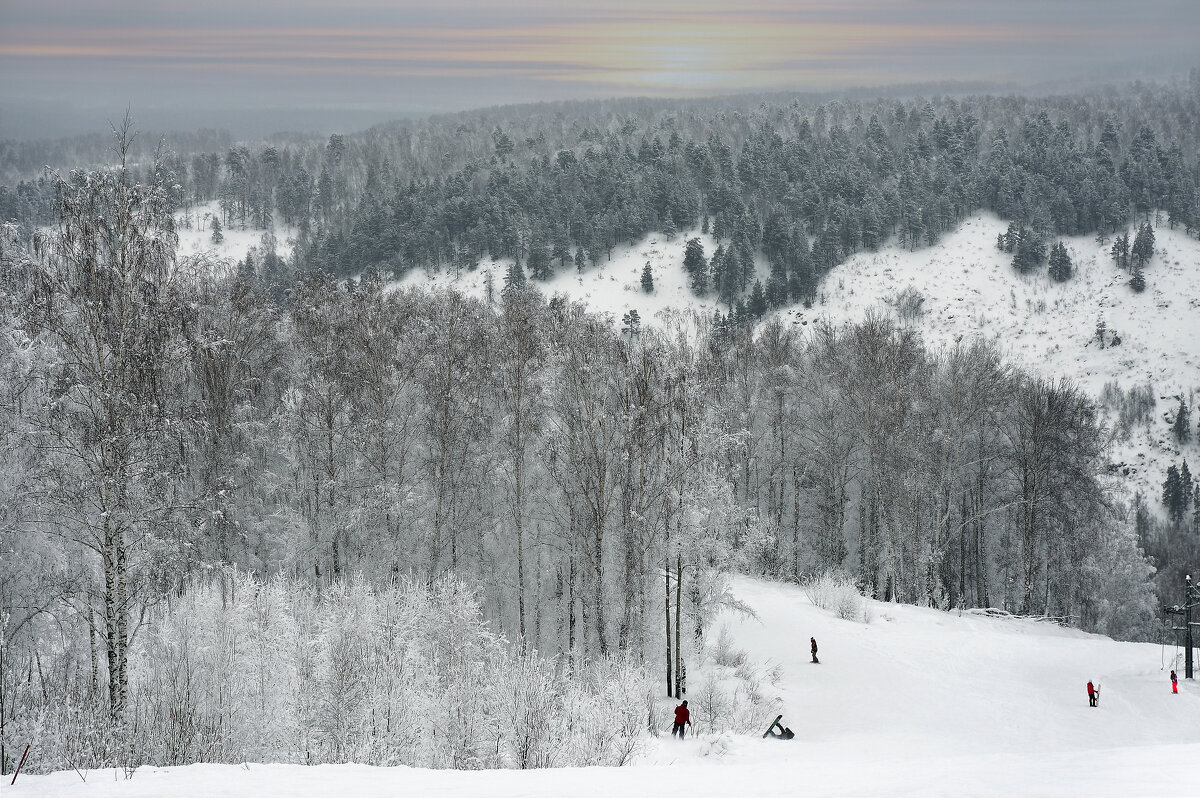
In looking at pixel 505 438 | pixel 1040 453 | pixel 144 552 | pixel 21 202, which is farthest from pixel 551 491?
pixel 21 202

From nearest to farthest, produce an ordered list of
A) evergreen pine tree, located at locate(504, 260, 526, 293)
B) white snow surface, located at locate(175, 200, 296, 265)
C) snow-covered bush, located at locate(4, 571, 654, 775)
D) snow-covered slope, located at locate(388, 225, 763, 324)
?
1. snow-covered bush, located at locate(4, 571, 654, 775)
2. evergreen pine tree, located at locate(504, 260, 526, 293)
3. snow-covered slope, located at locate(388, 225, 763, 324)
4. white snow surface, located at locate(175, 200, 296, 265)

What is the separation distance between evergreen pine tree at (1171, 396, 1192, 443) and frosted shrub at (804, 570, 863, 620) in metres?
63.8

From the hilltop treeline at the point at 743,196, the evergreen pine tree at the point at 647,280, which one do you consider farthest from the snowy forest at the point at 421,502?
the hilltop treeline at the point at 743,196

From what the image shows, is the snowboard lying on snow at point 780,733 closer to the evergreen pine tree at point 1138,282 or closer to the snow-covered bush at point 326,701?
the snow-covered bush at point 326,701

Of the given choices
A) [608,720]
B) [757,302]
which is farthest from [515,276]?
[608,720]

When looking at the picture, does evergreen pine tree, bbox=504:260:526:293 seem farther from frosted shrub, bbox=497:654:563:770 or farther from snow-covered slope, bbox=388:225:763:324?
frosted shrub, bbox=497:654:563:770


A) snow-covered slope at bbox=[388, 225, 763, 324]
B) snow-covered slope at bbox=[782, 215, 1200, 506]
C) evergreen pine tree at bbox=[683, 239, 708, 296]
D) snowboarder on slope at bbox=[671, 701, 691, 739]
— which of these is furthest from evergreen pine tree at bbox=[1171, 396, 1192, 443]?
snowboarder on slope at bbox=[671, 701, 691, 739]

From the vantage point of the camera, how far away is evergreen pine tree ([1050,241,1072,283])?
91062 millimetres

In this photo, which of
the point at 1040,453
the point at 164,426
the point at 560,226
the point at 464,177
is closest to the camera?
the point at 164,426

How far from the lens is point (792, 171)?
10731 cm

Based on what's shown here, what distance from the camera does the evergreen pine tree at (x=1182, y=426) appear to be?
74.9 m

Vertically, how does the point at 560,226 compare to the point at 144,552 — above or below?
above

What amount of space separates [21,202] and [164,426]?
126557 millimetres

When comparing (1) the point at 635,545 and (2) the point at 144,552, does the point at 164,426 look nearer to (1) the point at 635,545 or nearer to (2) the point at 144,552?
(2) the point at 144,552
